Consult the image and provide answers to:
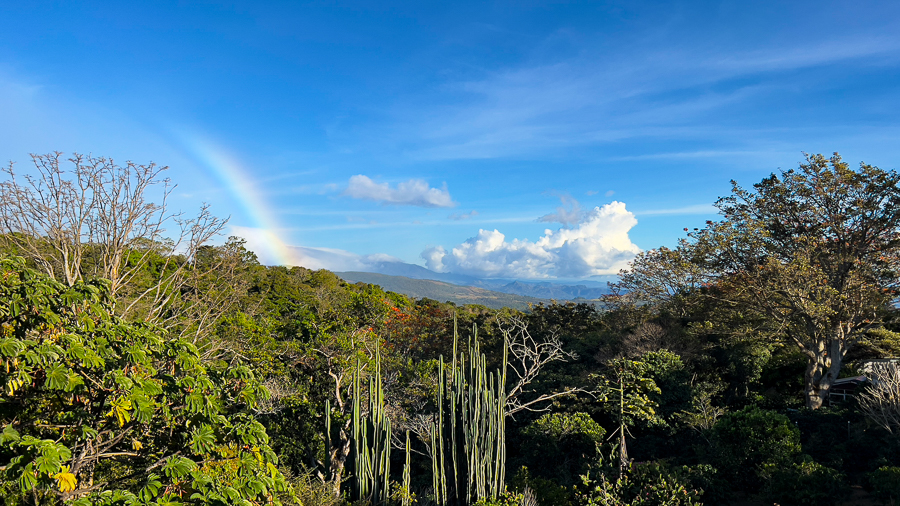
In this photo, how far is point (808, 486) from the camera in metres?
11.0

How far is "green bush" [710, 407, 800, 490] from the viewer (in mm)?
12773

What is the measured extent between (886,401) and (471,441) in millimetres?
12076

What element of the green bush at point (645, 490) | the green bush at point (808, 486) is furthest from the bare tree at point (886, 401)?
the green bush at point (645, 490)

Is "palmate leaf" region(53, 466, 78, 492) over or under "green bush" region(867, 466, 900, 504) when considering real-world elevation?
over

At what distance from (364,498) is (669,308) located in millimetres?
15471

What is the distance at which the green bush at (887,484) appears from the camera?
1028cm

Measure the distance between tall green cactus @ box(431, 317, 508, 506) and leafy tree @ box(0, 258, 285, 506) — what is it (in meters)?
5.54

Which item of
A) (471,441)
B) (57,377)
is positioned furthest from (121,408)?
(471,441)

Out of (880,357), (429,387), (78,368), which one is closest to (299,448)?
(429,387)

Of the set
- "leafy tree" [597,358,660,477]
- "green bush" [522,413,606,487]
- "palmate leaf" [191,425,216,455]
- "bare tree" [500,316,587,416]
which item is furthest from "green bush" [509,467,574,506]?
"palmate leaf" [191,425,216,455]

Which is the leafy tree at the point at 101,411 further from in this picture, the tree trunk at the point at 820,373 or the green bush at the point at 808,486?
the tree trunk at the point at 820,373

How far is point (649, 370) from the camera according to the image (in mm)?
18797

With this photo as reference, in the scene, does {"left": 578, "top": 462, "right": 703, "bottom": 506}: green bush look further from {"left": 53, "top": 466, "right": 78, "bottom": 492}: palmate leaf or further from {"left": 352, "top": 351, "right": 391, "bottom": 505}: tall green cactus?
{"left": 53, "top": 466, "right": 78, "bottom": 492}: palmate leaf

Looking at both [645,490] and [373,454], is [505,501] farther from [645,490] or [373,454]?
[645,490]
